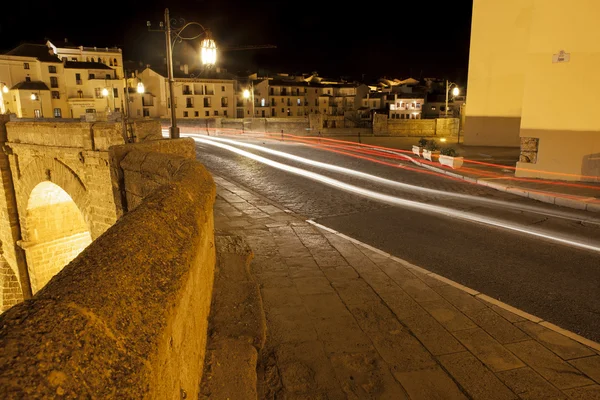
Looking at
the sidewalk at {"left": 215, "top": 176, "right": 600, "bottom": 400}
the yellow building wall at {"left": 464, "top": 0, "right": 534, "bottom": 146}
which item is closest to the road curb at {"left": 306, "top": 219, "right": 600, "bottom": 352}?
the sidewalk at {"left": 215, "top": 176, "right": 600, "bottom": 400}

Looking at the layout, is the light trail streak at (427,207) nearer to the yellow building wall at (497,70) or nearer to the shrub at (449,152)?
the shrub at (449,152)

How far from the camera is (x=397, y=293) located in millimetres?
5859

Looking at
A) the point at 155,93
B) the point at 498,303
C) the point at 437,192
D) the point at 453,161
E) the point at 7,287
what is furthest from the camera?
the point at 155,93

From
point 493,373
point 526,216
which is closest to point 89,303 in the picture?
point 493,373

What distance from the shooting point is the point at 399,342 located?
15.1 ft

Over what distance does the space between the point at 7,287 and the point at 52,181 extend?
6.50 meters

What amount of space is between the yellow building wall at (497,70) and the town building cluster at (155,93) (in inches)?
896

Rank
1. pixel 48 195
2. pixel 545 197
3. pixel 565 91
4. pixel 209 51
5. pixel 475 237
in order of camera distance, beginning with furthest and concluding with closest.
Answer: pixel 565 91 → pixel 48 195 → pixel 545 197 → pixel 209 51 → pixel 475 237

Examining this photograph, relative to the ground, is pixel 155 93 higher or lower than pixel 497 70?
higher

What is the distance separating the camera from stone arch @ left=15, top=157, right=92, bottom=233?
33.2 ft

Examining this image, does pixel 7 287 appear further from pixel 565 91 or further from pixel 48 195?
pixel 565 91

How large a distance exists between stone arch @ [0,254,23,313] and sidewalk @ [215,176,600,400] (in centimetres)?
1237

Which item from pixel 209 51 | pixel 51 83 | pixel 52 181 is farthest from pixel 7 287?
pixel 51 83

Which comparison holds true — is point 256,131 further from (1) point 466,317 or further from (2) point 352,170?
(1) point 466,317
